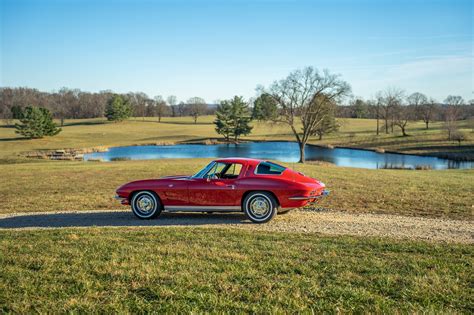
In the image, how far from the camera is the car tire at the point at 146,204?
10.7 meters

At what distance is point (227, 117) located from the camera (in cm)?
9081

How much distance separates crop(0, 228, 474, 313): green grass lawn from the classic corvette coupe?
198 centimetres

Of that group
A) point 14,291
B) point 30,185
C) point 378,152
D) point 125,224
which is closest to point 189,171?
point 30,185

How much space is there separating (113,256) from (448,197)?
12071mm

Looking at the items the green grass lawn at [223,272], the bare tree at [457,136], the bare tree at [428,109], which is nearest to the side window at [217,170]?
the green grass lawn at [223,272]

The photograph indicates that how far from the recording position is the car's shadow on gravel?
34.0 ft

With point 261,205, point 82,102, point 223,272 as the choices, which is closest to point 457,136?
point 261,205

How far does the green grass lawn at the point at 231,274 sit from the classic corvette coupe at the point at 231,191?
1983 millimetres

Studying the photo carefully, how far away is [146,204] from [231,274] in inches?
216

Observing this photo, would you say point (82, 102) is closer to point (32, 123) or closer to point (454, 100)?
point (32, 123)

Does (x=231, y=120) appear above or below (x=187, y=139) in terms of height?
above

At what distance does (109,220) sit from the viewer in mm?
10992

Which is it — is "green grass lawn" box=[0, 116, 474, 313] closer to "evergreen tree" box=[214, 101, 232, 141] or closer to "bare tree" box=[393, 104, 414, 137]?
"evergreen tree" box=[214, 101, 232, 141]

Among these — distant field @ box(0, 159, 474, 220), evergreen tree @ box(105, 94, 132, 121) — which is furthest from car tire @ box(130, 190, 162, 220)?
evergreen tree @ box(105, 94, 132, 121)
